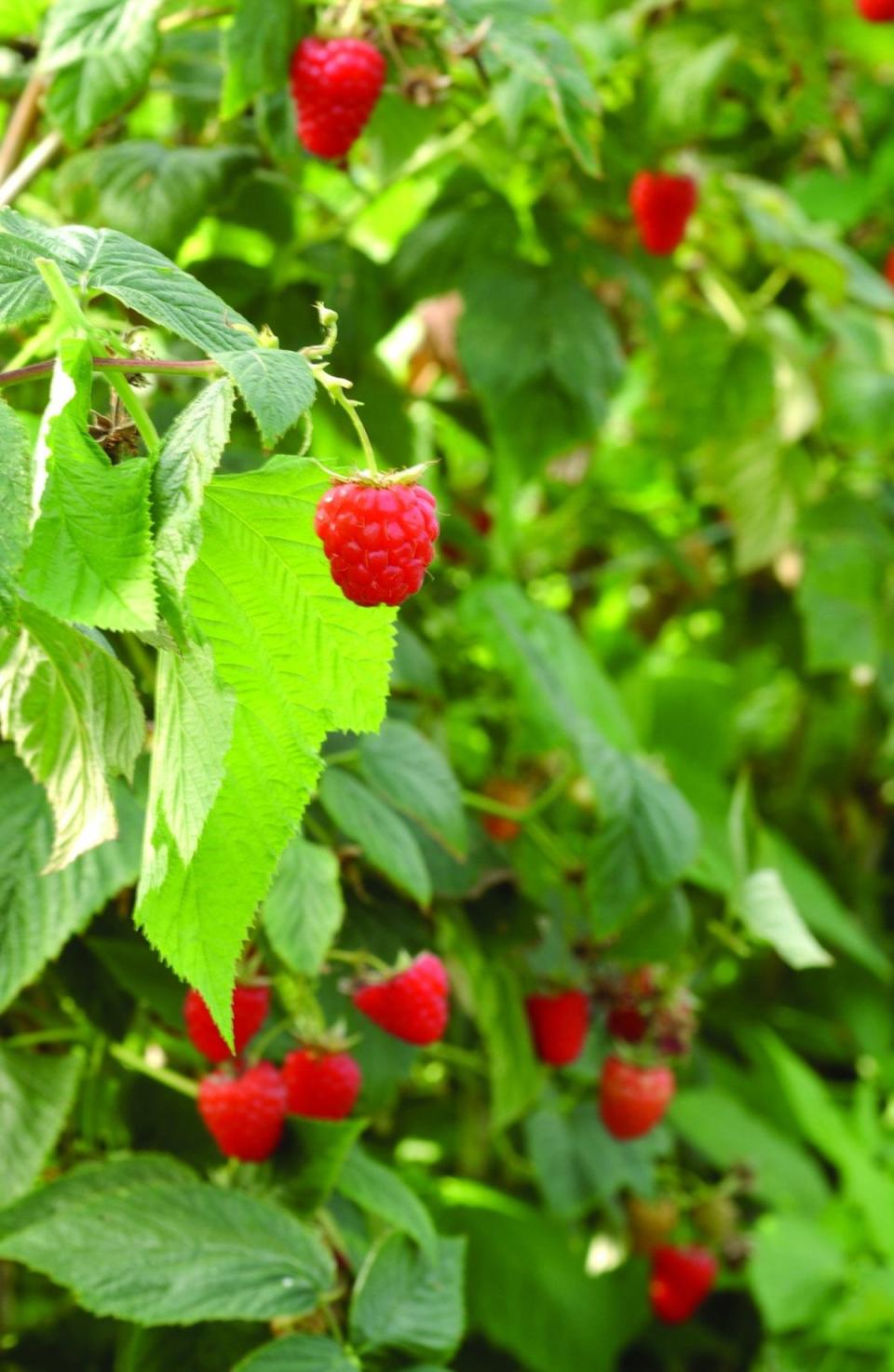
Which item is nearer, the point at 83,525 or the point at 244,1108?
the point at 83,525

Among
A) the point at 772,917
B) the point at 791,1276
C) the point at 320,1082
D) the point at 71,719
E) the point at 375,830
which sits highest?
the point at 71,719

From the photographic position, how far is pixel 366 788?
94 centimetres

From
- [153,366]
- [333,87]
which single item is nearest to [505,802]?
[333,87]

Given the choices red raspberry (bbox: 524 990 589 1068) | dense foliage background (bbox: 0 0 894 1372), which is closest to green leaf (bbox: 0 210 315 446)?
dense foliage background (bbox: 0 0 894 1372)

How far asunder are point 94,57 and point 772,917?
0.73 meters

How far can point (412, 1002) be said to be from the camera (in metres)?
0.89

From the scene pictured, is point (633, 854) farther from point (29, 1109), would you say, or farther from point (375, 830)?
point (29, 1109)

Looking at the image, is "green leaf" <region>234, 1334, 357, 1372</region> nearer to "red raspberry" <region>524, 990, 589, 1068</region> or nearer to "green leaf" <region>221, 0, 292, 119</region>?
"red raspberry" <region>524, 990, 589, 1068</region>

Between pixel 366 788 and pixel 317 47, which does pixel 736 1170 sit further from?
pixel 317 47

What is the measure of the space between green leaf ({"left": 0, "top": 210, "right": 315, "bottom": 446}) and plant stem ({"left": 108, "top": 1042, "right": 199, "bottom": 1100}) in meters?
0.58

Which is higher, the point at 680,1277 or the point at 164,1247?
the point at 164,1247

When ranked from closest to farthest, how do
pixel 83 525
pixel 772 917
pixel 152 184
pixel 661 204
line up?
pixel 83 525, pixel 152 184, pixel 772 917, pixel 661 204

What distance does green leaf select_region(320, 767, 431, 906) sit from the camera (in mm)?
851

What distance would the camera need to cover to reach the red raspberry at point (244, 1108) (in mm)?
835
